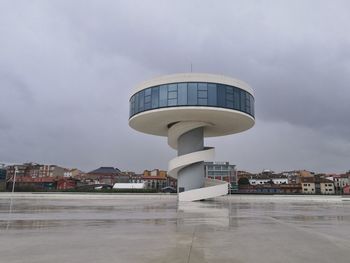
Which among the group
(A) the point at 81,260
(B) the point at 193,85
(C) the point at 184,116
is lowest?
(A) the point at 81,260

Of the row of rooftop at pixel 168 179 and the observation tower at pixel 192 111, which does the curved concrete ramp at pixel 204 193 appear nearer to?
the observation tower at pixel 192 111

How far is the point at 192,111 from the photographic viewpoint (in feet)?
110

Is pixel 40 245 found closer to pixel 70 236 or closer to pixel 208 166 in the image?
pixel 70 236

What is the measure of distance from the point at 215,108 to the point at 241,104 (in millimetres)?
3728

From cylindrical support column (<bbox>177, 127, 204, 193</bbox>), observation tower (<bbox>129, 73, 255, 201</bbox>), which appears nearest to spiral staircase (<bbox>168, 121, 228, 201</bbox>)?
observation tower (<bbox>129, 73, 255, 201</bbox>)

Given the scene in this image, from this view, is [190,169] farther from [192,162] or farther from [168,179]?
[168,179]

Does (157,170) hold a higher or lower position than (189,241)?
higher

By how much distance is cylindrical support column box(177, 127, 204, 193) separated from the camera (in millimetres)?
35906

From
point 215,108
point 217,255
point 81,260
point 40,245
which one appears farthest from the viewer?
point 215,108

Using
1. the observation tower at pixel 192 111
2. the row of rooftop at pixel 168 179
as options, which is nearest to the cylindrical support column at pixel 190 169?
the observation tower at pixel 192 111

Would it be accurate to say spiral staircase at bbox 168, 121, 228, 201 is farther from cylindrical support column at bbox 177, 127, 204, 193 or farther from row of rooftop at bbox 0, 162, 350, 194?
Result: row of rooftop at bbox 0, 162, 350, 194

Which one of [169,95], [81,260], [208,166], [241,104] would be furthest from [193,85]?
[208,166]

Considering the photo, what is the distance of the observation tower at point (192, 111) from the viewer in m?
33.4

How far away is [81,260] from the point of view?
704 cm
